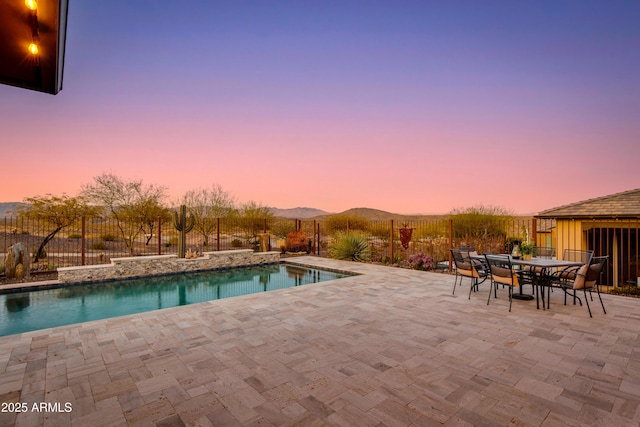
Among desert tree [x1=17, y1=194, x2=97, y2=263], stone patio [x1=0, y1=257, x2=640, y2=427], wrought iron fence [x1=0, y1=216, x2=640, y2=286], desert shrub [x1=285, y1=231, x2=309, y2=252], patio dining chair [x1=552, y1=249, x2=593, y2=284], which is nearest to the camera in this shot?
stone patio [x1=0, y1=257, x2=640, y2=427]

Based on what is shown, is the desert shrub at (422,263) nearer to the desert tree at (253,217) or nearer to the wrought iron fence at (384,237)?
the wrought iron fence at (384,237)

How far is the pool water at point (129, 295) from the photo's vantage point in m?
5.02

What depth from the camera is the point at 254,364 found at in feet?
9.26

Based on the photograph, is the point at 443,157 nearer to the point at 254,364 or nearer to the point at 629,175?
the point at 629,175

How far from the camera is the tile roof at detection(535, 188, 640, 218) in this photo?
23.9ft

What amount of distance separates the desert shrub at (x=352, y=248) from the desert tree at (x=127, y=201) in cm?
713

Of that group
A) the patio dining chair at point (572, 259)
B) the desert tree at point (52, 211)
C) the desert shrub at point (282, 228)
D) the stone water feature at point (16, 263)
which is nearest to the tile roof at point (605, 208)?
the patio dining chair at point (572, 259)

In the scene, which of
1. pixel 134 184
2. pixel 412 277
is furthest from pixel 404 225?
pixel 134 184

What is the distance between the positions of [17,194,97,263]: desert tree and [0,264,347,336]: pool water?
A: 3.53 m

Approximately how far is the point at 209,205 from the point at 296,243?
4.70m

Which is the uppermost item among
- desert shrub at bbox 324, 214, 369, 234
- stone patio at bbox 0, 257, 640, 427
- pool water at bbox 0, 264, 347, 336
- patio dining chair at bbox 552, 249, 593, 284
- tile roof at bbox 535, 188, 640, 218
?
tile roof at bbox 535, 188, 640, 218

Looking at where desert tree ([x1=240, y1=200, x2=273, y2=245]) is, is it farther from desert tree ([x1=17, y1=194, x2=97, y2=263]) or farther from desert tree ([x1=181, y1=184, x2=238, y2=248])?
desert tree ([x1=17, y1=194, x2=97, y2=263])

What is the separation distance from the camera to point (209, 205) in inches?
561

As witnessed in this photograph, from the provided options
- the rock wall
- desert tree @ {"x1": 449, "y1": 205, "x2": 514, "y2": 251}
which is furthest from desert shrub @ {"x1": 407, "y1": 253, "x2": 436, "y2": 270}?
the rock wall
